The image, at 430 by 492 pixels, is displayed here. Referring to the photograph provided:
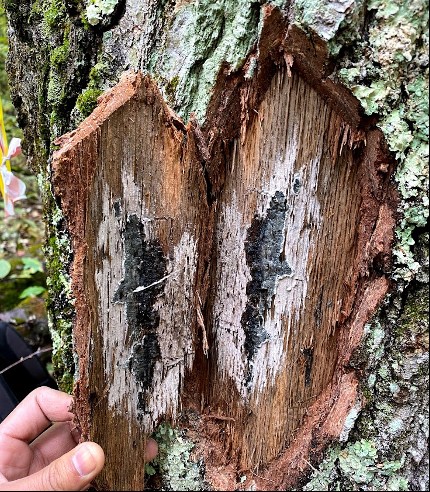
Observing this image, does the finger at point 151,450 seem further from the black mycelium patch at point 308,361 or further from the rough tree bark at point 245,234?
the black mycelium patch at point 308,361

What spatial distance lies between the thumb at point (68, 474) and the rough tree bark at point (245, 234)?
0.32 ft

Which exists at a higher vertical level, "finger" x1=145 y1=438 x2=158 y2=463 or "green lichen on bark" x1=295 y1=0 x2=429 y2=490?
"green lichen on bark" x1=295 y1=0 x2=429 y2=490

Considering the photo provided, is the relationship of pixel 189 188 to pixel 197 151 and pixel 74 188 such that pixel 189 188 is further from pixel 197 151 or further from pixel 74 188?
pixel 74 188

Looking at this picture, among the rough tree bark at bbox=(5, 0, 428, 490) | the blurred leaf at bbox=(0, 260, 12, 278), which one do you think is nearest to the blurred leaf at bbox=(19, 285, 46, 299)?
the blurred leaf at bbox=(0, 260, 12, 278)

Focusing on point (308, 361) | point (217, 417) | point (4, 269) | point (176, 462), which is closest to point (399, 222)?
point (308, 361)

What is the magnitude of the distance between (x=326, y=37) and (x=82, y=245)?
699mm

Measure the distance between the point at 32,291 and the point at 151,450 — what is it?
2073 millimetres

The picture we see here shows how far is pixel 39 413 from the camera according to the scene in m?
1.53

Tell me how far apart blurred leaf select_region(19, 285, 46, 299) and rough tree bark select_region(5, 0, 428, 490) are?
1881 mm

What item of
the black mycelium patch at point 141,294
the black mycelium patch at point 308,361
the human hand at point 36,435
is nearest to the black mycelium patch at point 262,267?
the black mycelium patch at point 308,361

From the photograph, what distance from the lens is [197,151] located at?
107 cm

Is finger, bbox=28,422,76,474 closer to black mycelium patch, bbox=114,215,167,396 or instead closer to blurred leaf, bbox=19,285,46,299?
black mycelium patch, bbox=114,215,167,396

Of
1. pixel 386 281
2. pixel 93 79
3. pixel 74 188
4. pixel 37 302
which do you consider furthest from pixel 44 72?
pixel 37 302

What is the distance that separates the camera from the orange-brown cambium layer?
3.26ft
